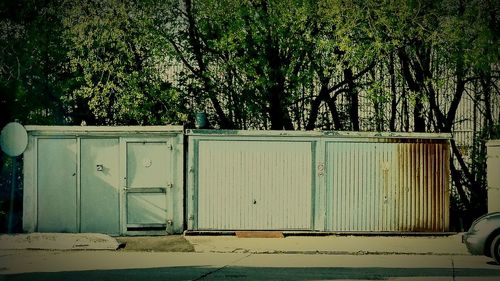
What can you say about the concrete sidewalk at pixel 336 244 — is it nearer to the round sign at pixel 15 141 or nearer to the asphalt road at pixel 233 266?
the asphalt road at pixel 233 266

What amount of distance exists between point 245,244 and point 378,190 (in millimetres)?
3438

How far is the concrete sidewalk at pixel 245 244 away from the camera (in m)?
13.3

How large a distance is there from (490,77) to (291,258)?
10241 mm

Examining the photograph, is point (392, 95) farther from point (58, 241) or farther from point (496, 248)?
point (58, 241)

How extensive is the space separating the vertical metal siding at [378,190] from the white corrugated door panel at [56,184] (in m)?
5.92

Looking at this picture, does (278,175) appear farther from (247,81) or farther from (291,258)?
(247,81)

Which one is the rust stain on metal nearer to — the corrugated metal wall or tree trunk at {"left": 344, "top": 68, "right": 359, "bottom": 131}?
the corrugated metal wall

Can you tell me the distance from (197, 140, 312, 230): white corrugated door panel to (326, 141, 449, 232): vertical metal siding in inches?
24.6

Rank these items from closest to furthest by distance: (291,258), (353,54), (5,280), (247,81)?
1. (5,280)
2. (291,258)
3. (353,54)
4. (247,81)

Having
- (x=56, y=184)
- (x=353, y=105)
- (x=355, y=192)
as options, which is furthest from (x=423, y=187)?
(x=56, y=184)

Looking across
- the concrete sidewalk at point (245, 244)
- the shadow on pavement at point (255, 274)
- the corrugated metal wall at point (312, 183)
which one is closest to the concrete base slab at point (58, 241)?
the concrete sidewalk at point (245, 244)

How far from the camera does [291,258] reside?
40.4 ft

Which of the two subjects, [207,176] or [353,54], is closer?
[207,176]

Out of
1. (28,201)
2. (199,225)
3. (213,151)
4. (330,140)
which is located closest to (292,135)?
(330,140)
